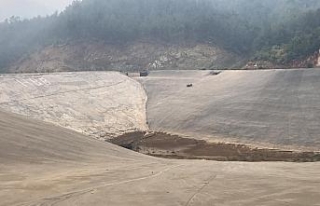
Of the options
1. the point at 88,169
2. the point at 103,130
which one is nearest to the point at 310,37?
the point at 103,130

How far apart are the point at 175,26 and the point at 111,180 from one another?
2288 inches

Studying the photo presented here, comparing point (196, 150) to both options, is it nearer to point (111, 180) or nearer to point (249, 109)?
point (249, 109)

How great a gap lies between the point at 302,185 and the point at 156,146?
1432 cm

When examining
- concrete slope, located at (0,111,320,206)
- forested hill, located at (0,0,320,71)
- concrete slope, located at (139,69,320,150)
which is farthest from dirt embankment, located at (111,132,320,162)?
forested hill, located at (0,0,320,71)

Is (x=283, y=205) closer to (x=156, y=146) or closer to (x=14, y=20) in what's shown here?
(x=156, y=146)

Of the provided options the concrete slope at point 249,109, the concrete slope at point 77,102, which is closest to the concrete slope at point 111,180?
the concrete slope at point 249,109

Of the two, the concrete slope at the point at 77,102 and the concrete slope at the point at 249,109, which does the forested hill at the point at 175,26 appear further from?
the concrete slope at the point at 77,102

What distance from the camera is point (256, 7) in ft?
259

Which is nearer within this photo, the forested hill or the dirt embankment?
the dirt embankment

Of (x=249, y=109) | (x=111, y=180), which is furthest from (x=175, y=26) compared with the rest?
(x=111, y=180)

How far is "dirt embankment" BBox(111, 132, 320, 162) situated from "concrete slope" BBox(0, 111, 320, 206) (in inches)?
234

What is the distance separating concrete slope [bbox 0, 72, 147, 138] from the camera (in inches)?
1018

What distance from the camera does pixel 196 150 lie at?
22.0 meters

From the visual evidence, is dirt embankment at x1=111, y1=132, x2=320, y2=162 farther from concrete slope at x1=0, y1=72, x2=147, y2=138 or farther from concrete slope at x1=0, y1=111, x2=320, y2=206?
concrete slope at x1=0, y1=111, x2=320, y2=206
